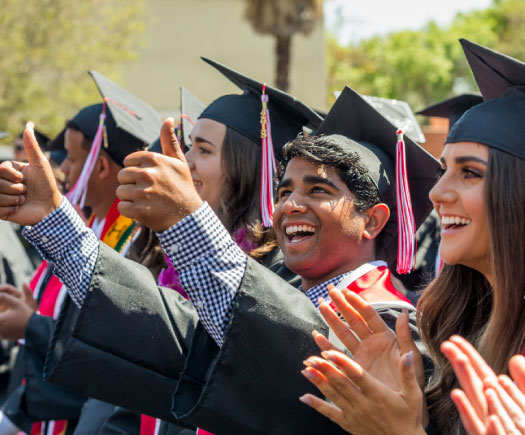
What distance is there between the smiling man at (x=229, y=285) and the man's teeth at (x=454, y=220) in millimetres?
366

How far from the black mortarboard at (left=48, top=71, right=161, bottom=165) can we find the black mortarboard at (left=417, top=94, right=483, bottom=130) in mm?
1671

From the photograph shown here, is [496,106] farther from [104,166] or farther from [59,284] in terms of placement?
[104,166]

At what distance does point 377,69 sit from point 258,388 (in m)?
33.5

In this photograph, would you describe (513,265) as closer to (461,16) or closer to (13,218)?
(13,218)

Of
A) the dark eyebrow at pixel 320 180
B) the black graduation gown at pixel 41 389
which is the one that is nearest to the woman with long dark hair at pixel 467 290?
the dark eyebrow at pixel 320 180

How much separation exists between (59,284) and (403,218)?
218cm

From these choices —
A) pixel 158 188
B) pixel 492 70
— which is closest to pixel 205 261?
pixel 158 188

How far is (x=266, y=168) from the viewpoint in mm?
3375

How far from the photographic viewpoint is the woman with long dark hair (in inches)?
70.0

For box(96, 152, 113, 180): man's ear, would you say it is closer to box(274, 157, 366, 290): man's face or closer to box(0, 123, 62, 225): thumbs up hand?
box(274, 157, 366, 290): man's face

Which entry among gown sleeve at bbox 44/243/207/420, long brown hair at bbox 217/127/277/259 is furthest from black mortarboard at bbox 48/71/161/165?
gown sleeve at bbox 44/243/207/420

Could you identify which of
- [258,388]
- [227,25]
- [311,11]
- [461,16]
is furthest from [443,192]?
[461,16]

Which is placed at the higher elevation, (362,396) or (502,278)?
(502,278)

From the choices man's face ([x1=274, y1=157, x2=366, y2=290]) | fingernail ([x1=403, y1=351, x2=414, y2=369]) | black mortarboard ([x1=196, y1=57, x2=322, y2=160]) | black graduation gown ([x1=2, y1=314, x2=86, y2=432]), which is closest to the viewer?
fingernail ([x1=403, y1=351, x2=414, y2=369])
